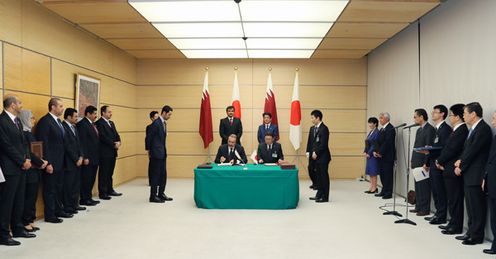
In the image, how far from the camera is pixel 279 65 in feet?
36.6

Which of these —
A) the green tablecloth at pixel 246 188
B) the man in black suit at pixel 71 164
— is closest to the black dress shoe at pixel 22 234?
the man in black suit at pixel 71 164

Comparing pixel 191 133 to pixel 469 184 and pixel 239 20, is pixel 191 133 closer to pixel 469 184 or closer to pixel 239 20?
pixel 239 20

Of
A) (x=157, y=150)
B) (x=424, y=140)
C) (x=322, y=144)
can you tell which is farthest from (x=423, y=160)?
(x=157, y=150)

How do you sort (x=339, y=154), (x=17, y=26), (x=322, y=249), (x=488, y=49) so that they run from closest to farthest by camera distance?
1. (x=322, y=249)
2. (x=488, y=49)
3. (x=17, y=26)
4. (x=339, y=154)

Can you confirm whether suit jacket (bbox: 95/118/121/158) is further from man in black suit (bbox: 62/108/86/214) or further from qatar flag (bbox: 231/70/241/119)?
qatar flag (bbox: 231/70/241/119)

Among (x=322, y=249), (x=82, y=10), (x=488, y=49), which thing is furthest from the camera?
(x=82, y=10)

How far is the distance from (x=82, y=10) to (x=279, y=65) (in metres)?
5.96

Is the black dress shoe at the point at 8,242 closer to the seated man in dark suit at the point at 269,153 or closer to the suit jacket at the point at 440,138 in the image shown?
the seated man in dark suit at the point at 269,153

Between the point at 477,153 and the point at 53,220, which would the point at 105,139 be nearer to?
the point at 53,220

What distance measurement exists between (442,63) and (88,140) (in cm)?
625

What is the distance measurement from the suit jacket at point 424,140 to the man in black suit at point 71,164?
551 cm

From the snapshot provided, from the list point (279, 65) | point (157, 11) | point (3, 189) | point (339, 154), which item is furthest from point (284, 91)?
point (3, 189)

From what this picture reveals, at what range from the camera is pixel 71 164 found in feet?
20.7

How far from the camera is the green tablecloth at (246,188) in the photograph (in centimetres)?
662
